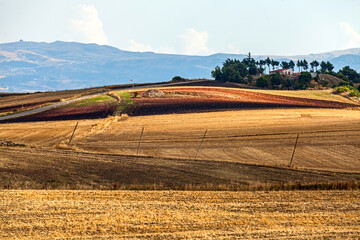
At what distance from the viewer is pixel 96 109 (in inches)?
2982

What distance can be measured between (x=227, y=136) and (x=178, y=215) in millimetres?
29596

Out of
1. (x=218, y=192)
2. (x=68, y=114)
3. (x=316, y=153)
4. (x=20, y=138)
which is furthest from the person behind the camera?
(x=68, y=114)

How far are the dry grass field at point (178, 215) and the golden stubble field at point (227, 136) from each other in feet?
41.6

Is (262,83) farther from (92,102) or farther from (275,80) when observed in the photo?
(92,102)

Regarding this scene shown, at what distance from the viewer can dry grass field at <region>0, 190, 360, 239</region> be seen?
17.2 m

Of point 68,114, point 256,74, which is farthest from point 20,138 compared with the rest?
point 256,74

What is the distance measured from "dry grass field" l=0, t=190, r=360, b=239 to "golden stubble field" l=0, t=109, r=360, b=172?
41.6 ft

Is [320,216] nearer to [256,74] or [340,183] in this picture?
[340,183]

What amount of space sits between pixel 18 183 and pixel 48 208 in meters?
7.61

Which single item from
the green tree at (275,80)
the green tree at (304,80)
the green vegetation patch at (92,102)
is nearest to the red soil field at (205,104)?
the green vegetation patch at (92,102)

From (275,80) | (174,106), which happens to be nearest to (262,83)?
(275,80)

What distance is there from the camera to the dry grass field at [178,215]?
56.4 feet

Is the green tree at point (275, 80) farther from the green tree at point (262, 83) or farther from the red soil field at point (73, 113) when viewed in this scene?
the red soil field at point (73, 113)

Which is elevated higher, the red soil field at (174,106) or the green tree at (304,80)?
the green tree at (304,80)
